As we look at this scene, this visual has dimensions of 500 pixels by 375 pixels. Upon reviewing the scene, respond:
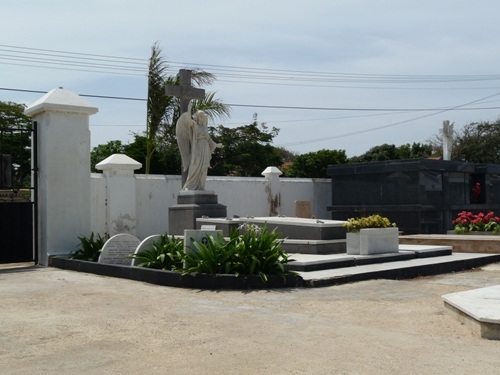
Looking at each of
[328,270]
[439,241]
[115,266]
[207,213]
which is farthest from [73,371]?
[439,241]

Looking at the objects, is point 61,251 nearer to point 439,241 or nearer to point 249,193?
point 439,241

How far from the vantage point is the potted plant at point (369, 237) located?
11.9 metres

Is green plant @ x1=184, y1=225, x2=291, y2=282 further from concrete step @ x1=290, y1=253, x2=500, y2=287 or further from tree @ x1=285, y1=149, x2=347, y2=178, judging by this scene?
tree @ x1=285, y1=149, x2=347, y2=178

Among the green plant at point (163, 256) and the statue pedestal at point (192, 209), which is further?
the statue pedestal at point (192, 209)

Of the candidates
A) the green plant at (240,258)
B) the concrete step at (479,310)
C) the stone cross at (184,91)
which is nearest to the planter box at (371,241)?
the green plant at (240,258)

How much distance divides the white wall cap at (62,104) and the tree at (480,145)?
121 feet

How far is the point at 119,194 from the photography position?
17.6 m

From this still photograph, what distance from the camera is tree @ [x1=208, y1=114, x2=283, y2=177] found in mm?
35497

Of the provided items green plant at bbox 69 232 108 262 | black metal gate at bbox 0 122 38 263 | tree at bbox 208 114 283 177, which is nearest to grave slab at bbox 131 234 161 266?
green plant at bbox 69 232 108 262

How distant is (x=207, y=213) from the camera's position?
1574cm

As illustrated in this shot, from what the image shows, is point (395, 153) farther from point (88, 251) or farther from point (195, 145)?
point (88, 251)

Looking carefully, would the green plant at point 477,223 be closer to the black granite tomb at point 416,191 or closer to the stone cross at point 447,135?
the black granite tomb at point 416,191

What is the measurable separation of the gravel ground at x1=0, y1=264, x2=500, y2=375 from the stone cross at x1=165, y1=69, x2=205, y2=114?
8650mm

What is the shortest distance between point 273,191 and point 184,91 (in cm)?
616
